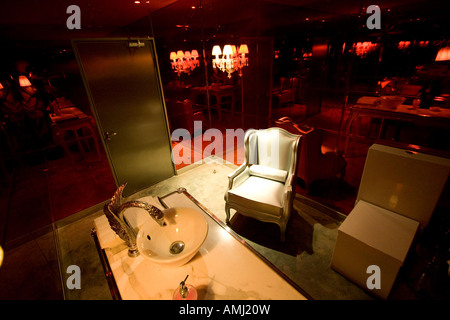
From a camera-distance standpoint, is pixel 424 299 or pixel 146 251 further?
pixel 424 299

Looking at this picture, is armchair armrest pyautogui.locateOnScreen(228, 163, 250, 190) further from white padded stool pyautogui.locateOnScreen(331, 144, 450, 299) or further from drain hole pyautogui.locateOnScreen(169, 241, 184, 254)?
white padded stool pyautogui.locateOnScreen(331, 144, 450, 299)

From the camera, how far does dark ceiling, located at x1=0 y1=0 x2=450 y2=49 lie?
3.19 m

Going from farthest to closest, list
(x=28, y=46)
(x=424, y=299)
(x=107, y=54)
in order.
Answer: (x=28, y=46) < (x=107, y=54) < (x=424, y=299)

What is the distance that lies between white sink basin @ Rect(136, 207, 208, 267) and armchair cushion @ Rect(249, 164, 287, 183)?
1270 mm

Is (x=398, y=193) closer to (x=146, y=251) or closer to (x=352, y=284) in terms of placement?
(x=352, y=284)

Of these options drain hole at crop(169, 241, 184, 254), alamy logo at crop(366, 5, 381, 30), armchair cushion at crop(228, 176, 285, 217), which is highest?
alamy logo at crop(366, 5, 381, 30)

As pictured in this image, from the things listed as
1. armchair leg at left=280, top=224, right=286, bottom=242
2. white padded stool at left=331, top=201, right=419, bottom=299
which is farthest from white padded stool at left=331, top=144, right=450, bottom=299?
armchair leg at left=280, top=224, right=286, bottom=242

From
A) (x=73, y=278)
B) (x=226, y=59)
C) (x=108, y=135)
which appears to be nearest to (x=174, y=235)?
(x=73, y=278)

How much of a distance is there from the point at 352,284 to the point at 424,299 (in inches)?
19.8

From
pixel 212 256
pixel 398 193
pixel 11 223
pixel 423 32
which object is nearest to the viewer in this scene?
pixel 212 256
